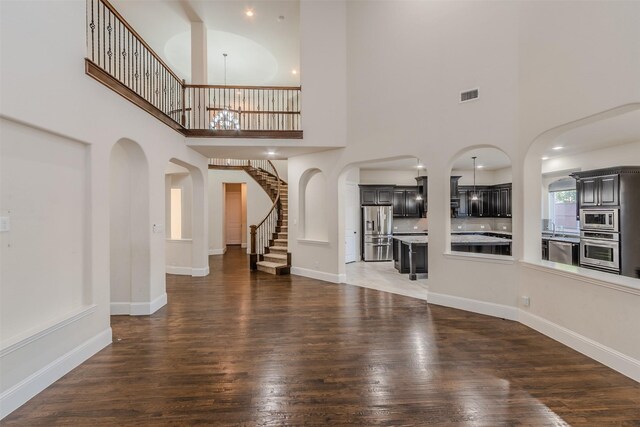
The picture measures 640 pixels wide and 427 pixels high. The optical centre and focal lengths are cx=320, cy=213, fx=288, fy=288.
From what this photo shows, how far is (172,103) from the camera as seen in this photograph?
5492mm

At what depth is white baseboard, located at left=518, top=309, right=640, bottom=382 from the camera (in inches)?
106

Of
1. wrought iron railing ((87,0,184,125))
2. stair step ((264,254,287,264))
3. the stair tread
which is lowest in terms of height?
the stair tread

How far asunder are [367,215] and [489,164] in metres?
3.94

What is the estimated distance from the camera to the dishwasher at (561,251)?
21.7ft

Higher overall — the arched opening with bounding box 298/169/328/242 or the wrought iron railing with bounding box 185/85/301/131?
the wrought iron railing with bounding box 185/85/301/131

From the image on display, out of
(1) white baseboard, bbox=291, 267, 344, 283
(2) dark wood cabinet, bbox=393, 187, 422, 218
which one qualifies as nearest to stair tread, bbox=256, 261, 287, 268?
(1) white baseboard, bbox=291, 267, 344, 283

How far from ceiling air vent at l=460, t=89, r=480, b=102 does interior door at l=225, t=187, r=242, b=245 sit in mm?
10373

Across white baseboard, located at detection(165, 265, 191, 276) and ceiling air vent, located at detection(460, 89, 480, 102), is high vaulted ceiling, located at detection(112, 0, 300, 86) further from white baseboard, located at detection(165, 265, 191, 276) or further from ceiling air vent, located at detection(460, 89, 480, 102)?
white baseboard, located at detection(165, 265, 191, 276)

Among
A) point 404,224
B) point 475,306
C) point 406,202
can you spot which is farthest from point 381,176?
point 475,306

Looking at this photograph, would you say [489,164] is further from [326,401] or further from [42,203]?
[42,203]

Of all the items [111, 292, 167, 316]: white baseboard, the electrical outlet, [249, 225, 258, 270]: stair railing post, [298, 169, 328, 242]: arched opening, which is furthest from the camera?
[249, 225, 258, 270]: stair railing post

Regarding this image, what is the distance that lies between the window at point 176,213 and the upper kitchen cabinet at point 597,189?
9061 mm

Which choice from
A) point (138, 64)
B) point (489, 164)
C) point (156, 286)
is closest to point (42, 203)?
point (156, 286)

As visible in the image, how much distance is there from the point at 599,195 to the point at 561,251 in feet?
5.70
